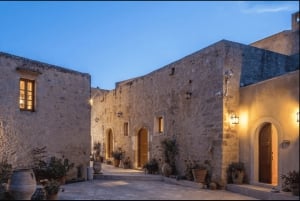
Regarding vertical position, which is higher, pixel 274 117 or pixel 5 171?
pixel 274 117

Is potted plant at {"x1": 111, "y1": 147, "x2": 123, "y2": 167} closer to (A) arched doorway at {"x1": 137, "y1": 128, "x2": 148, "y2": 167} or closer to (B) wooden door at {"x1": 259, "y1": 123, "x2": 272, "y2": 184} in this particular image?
(A) arched doorway at {"x1": 137, "y1": 128, "x2": 148, "y2": 167}

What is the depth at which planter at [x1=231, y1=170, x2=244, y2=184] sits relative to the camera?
873 centimetres

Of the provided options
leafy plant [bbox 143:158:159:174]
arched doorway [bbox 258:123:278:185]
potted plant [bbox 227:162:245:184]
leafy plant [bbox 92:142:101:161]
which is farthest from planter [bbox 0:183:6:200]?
leafy plant [bbox 92:142:101:161]

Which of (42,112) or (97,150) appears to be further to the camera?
(97,150)

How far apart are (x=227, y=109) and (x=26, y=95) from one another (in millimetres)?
5858

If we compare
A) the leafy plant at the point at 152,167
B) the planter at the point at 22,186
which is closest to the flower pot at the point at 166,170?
the leafy plant at the point at 152,167

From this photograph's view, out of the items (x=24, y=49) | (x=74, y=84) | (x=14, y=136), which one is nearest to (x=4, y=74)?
(x=14, y=136)

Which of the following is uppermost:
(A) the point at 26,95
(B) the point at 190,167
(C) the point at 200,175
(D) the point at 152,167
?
(A) the point at 26,95

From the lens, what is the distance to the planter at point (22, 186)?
21.0ft

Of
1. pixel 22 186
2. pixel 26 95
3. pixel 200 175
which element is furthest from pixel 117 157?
pixel 22 186

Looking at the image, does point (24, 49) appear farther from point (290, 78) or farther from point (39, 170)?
point (290, 78)

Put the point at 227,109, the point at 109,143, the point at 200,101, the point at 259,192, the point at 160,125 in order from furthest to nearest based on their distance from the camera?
the point at 109,143
the point at 160,125
the point at 200,101
the point at 227,109
the point at 259,192

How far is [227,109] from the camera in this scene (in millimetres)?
9055

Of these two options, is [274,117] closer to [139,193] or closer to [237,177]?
[237,177]
